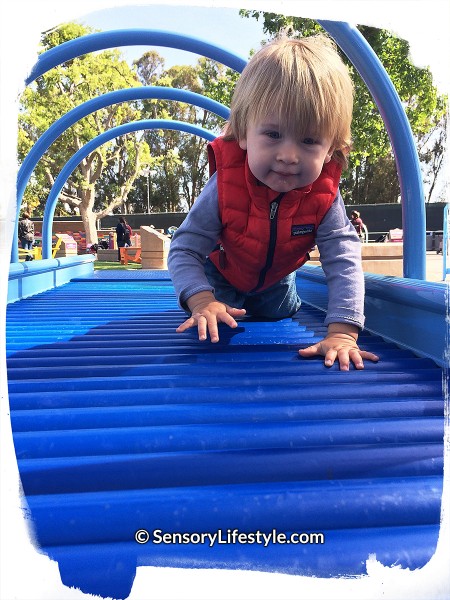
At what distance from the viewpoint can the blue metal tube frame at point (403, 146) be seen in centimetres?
240

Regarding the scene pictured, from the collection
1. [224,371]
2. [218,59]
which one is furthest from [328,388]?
[218,59]

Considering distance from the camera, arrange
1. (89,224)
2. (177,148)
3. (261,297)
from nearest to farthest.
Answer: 1. (261,297)
2. (89,224)
3. (177,148)

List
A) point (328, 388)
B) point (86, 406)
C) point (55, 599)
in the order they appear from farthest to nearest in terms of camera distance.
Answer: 1. point (328, 388)
2. point (86, 406)
3. point (55, 599)

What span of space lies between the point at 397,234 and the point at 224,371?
56.1 ft

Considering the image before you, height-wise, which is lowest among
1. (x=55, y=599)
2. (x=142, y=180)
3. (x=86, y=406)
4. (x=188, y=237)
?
(x=55, y=599)

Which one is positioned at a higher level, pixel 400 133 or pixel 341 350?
pixel 400 133

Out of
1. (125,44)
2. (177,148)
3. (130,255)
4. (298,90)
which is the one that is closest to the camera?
(298,90)

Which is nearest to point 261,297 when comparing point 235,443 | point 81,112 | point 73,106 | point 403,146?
point 403,146

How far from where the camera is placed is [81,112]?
4.96 meters

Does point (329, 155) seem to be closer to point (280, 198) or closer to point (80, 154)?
point (280, 198)

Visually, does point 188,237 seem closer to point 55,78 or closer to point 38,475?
point 38,475

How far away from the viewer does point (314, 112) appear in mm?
1723

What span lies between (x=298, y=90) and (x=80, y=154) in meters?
4.88

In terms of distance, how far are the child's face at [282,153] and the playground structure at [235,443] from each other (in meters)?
0.56
